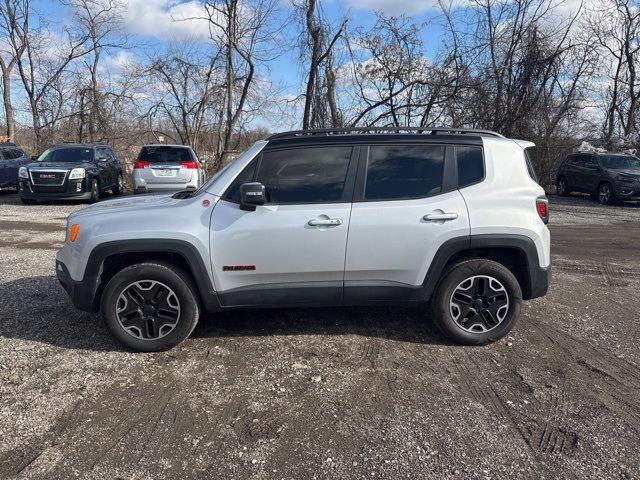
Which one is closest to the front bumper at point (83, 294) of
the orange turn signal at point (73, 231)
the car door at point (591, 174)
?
the orange turn signal at point (73, 231)

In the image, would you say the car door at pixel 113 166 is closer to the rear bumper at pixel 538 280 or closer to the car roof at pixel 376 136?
the car roof at pixel 376 136

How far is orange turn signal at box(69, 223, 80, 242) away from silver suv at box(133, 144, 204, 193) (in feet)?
30.2

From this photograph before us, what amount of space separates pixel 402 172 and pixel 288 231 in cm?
111

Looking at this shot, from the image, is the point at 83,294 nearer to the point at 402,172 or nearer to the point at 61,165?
the point at 402,172

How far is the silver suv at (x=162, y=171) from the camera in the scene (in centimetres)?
1352

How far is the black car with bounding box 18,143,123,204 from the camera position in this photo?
45.3ft

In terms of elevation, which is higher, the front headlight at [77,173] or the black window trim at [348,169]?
the black window trim at [348,169]

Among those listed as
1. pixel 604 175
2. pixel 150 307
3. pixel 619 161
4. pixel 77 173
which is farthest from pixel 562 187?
pixel 150 307

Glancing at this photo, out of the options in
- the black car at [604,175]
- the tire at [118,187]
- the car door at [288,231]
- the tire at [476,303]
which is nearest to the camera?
the car door at [288,231]

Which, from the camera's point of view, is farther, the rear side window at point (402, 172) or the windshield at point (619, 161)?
the windshield at point (619, 161)

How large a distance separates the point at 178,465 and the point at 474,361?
8.07 feet

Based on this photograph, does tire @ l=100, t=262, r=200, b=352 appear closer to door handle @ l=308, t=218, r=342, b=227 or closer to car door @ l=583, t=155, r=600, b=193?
door handle @ l=308, t=218, r=342, b=227

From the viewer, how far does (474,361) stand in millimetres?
4113

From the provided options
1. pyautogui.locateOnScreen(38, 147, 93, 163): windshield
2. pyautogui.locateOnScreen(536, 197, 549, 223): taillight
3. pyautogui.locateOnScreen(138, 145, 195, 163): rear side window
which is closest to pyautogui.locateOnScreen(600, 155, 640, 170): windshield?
pyautogui.locateOnScreen(138, 145, 195, 163): rear side window
